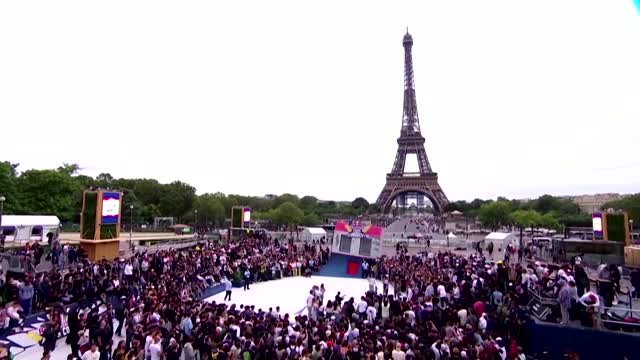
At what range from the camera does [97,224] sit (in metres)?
20.9

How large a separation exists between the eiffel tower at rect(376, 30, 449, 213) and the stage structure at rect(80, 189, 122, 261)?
73.6m

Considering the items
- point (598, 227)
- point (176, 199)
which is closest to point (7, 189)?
point (176, 199)

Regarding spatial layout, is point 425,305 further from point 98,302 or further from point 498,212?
point 498,212

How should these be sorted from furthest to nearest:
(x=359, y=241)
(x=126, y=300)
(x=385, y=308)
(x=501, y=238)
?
1. (x=501, y=238)
2. (x=359, y=241)
3. (x=385, y=308)
4. (x=126, y=300)

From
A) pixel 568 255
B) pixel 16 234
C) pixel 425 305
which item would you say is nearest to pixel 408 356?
pixel 425 305

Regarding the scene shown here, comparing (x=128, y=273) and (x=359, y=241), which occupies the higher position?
(x=359, y=241)

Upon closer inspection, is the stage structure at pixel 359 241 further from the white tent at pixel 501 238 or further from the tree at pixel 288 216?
the tree at pixel 288 216

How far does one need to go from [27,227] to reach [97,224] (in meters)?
12.8

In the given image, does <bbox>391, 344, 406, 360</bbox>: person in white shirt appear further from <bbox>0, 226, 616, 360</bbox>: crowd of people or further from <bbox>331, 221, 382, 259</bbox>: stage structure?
<bbox>331, 221, 382, 259</bbox>: stage structure

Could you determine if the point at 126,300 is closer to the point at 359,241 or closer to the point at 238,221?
the point at 359,241

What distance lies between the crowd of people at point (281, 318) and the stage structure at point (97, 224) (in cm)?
483

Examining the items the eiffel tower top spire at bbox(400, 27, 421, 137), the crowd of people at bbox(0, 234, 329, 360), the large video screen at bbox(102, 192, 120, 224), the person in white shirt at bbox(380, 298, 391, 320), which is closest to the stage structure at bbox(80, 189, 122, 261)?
the large video screen at bbox(102, 192, 120, 224)

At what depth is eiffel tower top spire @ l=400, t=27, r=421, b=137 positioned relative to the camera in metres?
89.8

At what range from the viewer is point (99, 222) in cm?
2095
